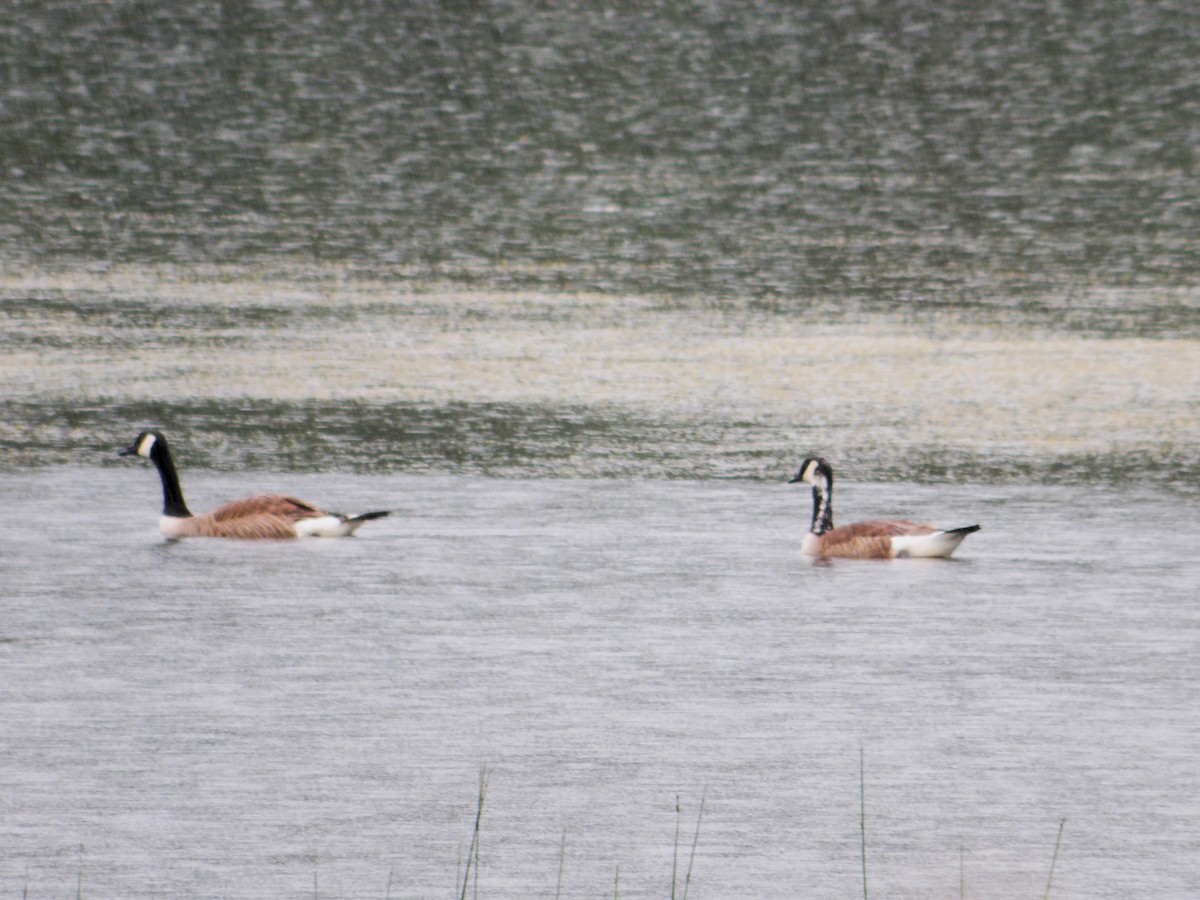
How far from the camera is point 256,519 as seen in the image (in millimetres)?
11203

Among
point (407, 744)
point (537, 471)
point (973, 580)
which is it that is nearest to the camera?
point (407, 744)

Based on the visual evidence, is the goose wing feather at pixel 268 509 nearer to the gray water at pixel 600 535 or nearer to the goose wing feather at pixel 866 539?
the gray water at pixel 600 535

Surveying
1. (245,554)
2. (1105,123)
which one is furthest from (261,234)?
(1105,123)

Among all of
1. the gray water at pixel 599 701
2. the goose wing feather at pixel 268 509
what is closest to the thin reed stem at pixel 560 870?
the gray water at pixel 599 701

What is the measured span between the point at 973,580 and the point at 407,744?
370cm

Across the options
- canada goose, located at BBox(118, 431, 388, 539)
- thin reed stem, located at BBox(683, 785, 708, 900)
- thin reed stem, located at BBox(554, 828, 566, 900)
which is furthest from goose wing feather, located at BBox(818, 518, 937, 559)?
thin reed stem, located at BBox(554, 828, 566, 900)

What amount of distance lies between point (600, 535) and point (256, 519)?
161 centimetres

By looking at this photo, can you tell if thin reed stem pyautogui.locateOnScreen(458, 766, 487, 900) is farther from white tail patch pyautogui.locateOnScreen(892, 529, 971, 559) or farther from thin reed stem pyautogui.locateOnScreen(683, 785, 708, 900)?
white tail patch pyautogui.locateOnScreen(892, 529, 971, 559)

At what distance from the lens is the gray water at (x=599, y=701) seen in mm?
6188

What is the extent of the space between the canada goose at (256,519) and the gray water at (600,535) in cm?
11

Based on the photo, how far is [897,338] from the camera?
18.1 meters

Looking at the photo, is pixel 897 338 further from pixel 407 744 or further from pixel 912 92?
pixel 912 92

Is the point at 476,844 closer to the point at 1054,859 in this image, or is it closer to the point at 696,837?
the point at 696,837

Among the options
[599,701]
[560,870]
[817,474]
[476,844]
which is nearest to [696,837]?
[560,870]
